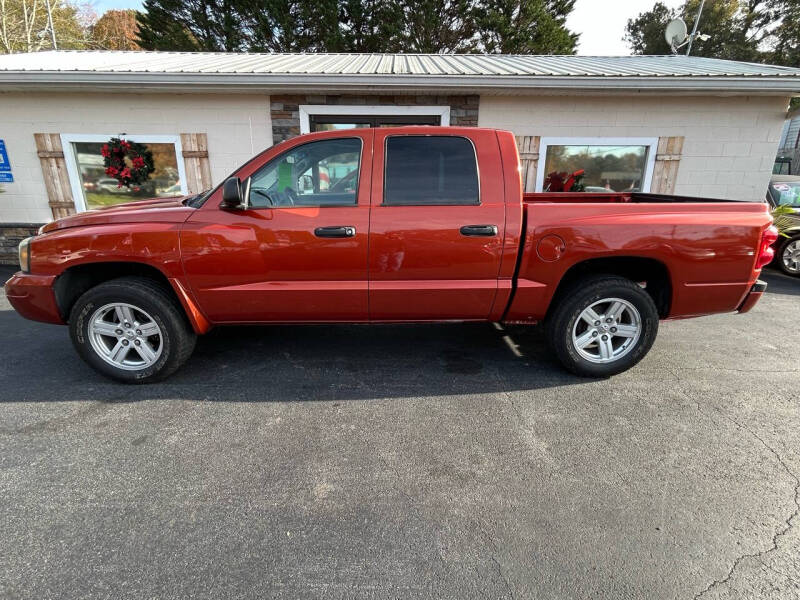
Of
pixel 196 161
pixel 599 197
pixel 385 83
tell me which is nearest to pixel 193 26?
pixel 196 161

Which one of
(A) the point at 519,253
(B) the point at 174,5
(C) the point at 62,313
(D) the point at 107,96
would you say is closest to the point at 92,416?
(C) the point at 62,313

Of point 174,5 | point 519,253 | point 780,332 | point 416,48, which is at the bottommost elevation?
point 780,332

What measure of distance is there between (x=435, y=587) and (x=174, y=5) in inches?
911

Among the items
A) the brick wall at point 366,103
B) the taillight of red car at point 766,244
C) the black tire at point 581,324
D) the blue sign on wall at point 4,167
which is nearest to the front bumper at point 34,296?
the black tire at point 581,324

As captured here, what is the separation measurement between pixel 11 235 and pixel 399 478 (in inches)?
341

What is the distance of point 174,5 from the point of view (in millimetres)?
17641

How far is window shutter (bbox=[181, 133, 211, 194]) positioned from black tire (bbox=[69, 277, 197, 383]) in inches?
166

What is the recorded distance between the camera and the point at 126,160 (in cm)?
697

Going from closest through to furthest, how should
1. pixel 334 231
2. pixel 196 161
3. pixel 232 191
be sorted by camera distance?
pixel 232 191 < pixel 334 231 < pixel 196 161

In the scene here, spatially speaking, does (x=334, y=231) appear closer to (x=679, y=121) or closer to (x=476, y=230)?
(x=476, y=230)

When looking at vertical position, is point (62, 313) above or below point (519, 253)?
below

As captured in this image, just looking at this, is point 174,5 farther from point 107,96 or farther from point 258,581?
point 258,581

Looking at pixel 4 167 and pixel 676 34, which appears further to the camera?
pixel 676 34

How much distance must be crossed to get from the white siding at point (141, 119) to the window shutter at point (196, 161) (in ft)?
0.30
